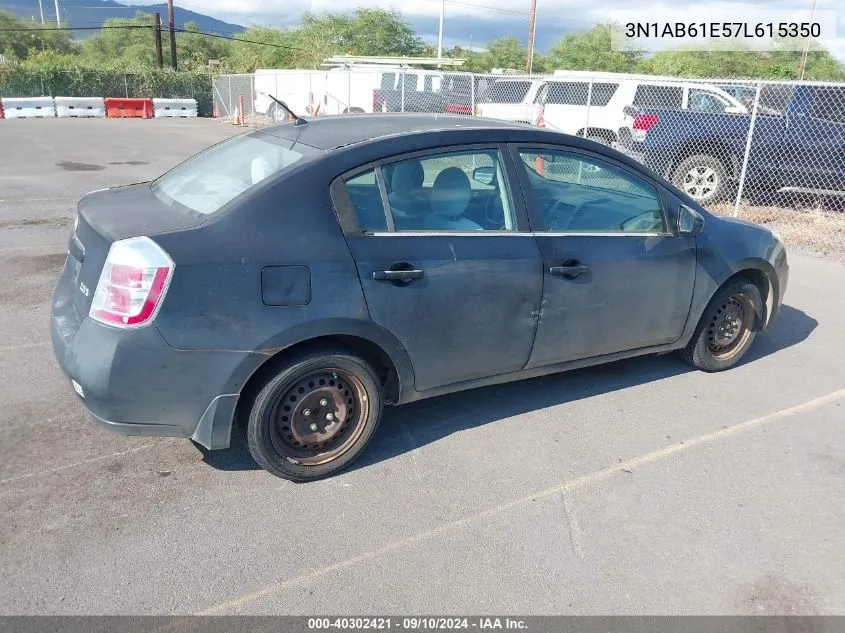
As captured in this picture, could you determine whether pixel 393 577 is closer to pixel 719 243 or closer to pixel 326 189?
pixel 326 189

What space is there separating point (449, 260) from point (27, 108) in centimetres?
3174

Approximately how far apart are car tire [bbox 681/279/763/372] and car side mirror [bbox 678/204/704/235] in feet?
2.09

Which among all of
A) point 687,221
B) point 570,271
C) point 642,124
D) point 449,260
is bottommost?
point 570,271

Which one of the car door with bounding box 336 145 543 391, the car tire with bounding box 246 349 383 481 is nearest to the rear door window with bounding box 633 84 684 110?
the car door with bounding box 336 145 543 391

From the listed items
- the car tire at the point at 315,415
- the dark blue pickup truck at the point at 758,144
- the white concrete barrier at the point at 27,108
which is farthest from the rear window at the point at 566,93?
the white concrete barrier at the point at 27,108

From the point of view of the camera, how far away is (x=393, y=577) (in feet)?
8.96

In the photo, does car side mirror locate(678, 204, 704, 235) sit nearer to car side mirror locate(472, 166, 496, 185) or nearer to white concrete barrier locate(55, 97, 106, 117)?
car side mirror locate(472, 166, 496, 185)

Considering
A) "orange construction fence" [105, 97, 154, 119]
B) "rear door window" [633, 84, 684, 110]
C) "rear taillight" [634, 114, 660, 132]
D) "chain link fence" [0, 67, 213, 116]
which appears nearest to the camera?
"rear taillight" [634, 114, 660, 132]

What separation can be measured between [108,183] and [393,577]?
1163 cm

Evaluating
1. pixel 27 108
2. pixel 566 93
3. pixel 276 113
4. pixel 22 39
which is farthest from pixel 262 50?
pixel 566 93

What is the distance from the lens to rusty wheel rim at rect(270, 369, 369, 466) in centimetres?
321

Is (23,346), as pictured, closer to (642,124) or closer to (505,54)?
(642,124)

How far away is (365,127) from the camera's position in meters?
3.65

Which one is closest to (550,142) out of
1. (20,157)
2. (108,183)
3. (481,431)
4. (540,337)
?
(540,337)
